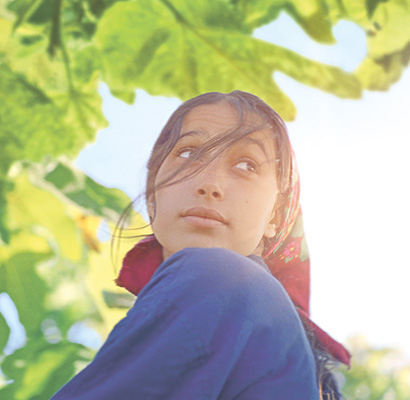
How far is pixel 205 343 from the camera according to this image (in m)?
0.49

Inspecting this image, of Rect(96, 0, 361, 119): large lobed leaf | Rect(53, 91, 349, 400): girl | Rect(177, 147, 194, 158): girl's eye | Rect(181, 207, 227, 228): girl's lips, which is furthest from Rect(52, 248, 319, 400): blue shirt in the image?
Rect(96, 0, 361, 119): large lobed leaf

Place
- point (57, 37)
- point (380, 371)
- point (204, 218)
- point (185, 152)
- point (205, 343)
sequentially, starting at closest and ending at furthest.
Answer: point (205, 343) < point (204, 218) < point (185, 152) < point (57, 37) < point (380, 371)

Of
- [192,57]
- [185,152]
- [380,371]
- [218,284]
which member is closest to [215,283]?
[218,284]

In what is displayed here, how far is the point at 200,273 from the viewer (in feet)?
1.77

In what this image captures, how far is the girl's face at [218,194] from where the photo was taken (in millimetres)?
708

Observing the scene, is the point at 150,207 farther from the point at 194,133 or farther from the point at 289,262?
the point at 289,262

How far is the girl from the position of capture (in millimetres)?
482

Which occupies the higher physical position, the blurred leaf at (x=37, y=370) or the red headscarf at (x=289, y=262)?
the red headscarf at (x=289, y=262)

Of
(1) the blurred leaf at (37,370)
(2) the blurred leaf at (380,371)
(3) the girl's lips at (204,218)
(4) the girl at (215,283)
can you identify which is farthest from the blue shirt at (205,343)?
(2) the blurred leaf at (380,371)

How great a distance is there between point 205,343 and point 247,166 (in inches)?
13.3

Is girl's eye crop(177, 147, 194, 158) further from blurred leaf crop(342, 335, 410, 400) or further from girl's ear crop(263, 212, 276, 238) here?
blurred leaf crop(342, 335, 410, 400)

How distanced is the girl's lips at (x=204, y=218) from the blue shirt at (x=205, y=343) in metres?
0.12

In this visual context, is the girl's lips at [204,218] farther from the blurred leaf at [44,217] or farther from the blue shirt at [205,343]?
the blurred leaf at [44,217]

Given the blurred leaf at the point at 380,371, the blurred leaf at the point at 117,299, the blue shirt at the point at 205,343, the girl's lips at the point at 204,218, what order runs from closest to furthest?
the blue shirt at the point at 205,343, the girl's lips at the point at 204,218, the blurred leaf at the point at 117,299, the blurred leaf at the point at 380,371
